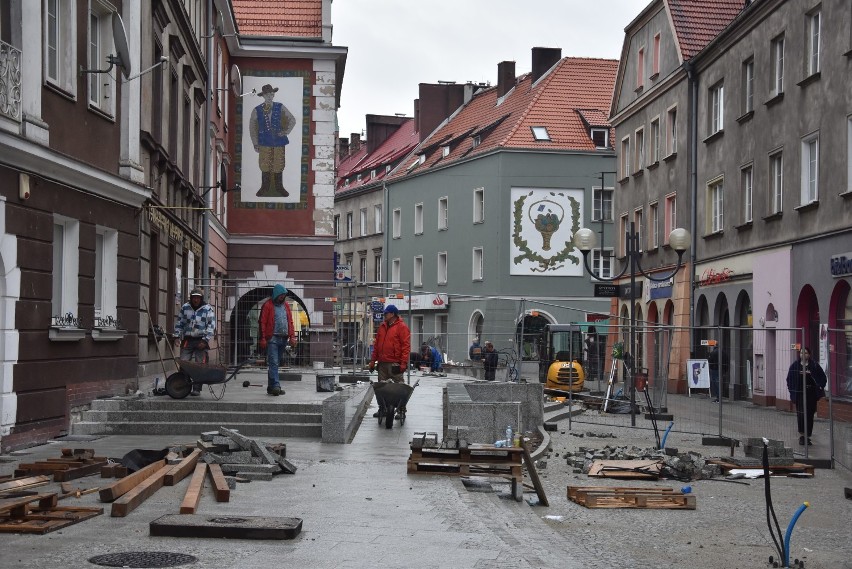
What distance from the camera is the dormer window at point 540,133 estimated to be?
60.9 meters

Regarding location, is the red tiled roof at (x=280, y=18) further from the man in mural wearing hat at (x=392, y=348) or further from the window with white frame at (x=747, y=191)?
the man in mural wearing hat at (x=392, y=348)

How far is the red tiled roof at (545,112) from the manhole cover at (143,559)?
52472mm

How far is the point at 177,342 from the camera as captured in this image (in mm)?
25953

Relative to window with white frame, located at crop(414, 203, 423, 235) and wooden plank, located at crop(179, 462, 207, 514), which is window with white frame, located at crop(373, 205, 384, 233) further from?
wooden plank, located at crop(179, 462, 207, 514)

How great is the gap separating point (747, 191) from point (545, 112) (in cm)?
2830

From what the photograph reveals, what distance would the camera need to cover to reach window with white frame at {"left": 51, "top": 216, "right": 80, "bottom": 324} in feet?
56.4

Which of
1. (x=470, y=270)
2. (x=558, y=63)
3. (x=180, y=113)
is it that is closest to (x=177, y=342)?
(x=180, y=113)

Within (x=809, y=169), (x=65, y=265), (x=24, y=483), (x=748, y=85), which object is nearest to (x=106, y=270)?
(x=65, y=265)

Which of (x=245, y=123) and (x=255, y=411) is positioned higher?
(x=245, y=123)

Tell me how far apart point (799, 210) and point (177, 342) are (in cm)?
1442

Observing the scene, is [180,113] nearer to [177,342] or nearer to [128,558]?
[177,342]

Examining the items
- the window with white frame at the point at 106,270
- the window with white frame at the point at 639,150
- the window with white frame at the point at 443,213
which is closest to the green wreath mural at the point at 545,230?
the window with white frame at the point at 443,213

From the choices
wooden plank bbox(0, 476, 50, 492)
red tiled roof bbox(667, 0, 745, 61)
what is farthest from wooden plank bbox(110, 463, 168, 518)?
red tiled roof bbox(667, 0, 745, 61)

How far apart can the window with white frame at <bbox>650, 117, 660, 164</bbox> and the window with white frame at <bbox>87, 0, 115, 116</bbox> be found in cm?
2688
